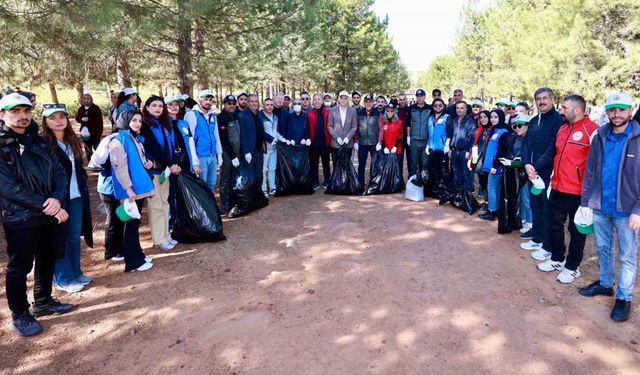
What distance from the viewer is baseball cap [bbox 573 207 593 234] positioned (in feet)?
10.8

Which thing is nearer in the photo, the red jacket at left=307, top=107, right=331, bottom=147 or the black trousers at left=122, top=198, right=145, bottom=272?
the black trousers at left=122, top=198, right=145, bottom=272

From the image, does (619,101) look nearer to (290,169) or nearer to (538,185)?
(538,185)

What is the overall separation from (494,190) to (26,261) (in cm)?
518

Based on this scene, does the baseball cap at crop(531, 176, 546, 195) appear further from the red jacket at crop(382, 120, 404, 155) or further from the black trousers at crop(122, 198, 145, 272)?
the black trousers at crop(122, 198, 145, 272)

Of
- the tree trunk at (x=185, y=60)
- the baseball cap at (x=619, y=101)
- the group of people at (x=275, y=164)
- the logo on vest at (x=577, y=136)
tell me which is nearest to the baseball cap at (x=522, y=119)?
the group of people at (x=275, y=164)

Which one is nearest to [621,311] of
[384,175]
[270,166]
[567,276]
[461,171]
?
[567,276]

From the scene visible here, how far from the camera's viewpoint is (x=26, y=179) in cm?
282

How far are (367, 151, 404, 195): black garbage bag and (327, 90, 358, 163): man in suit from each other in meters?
0.59

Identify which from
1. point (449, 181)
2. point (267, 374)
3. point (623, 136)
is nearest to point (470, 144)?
point (449, 181)

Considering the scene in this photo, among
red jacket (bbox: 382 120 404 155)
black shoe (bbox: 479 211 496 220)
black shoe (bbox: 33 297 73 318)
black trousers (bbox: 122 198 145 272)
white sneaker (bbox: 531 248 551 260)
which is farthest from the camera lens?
red jacket (bbox: 382 120 404 155)

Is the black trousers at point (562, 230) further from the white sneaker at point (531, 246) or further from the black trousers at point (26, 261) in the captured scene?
the black trousers at point (26, 261)

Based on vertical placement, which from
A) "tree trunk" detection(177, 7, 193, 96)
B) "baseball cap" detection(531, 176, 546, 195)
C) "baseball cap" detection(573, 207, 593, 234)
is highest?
"tree trunk" detection(177, 7, 193, 96)

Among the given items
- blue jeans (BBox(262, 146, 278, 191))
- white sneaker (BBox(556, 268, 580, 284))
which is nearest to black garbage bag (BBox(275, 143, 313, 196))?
blue jeans (BBox(262, 146, 278, 191))

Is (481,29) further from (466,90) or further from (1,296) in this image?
(1,296)
